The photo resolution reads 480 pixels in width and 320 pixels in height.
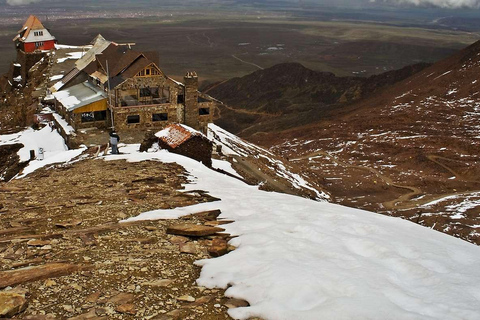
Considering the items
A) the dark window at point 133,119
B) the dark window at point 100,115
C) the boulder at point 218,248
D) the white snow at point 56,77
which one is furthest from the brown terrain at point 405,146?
the white snow at point 56,77

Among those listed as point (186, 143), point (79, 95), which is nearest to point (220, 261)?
point (186, 143)

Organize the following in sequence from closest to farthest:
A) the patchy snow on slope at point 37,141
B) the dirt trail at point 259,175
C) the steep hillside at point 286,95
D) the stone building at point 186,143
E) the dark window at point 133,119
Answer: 1. the stone building at point 186,143
2. the patchy snow on slope at point 37,141
3. the dirt trail at point 259,175
4. the dark window at point 133,119
5. the steep hillside at point 286,95

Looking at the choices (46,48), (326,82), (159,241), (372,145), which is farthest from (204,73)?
(159,241)

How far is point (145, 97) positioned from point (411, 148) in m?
33.4

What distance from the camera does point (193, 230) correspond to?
373 inches

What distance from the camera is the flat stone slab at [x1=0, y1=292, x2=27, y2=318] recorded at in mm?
6078

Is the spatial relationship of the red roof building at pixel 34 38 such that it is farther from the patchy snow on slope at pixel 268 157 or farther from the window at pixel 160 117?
the window at pixel 160 117

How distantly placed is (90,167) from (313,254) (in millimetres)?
12336

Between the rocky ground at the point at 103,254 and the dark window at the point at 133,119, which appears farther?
the dark window at the point at 133,119

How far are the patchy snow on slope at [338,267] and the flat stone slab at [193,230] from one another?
416 mm

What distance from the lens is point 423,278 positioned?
7426 millimetres

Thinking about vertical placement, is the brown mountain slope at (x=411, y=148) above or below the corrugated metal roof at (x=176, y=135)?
below

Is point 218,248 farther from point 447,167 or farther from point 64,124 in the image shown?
point 447,167

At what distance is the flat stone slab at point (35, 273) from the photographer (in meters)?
6.98
